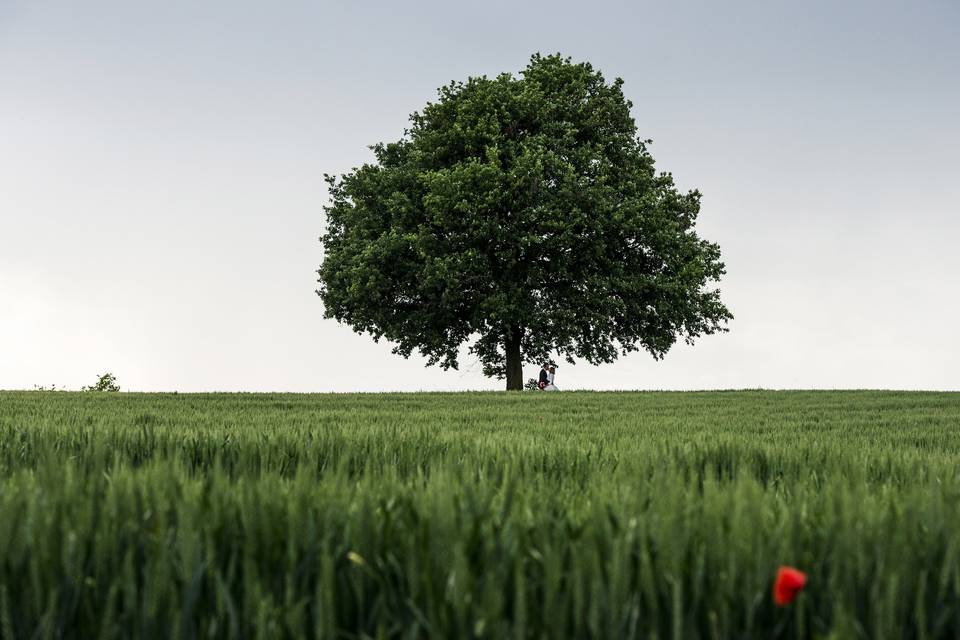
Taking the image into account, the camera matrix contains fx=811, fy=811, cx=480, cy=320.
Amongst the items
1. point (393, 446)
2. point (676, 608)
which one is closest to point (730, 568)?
point (676, 608)

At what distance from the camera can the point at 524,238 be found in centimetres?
2694

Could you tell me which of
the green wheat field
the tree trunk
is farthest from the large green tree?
the green wheat field

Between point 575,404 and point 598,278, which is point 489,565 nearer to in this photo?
point 575,404

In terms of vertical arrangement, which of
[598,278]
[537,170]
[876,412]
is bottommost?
[876,412]

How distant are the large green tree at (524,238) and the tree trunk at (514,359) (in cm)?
5

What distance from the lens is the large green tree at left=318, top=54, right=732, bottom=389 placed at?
27.8 meters

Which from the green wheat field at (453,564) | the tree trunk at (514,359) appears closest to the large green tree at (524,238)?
the tree trunk at (514,359)

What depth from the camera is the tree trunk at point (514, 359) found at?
3067 cm

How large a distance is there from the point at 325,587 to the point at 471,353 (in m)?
31.4

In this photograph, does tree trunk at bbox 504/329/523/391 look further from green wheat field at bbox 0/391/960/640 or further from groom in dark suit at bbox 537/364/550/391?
green wheat field at bbox 0/391/960/640

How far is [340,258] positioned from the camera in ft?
104

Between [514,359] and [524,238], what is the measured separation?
592cm

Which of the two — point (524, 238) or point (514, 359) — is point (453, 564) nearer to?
point (524, 238)

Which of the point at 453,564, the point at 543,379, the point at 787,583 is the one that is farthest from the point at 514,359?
the point at 787,583
